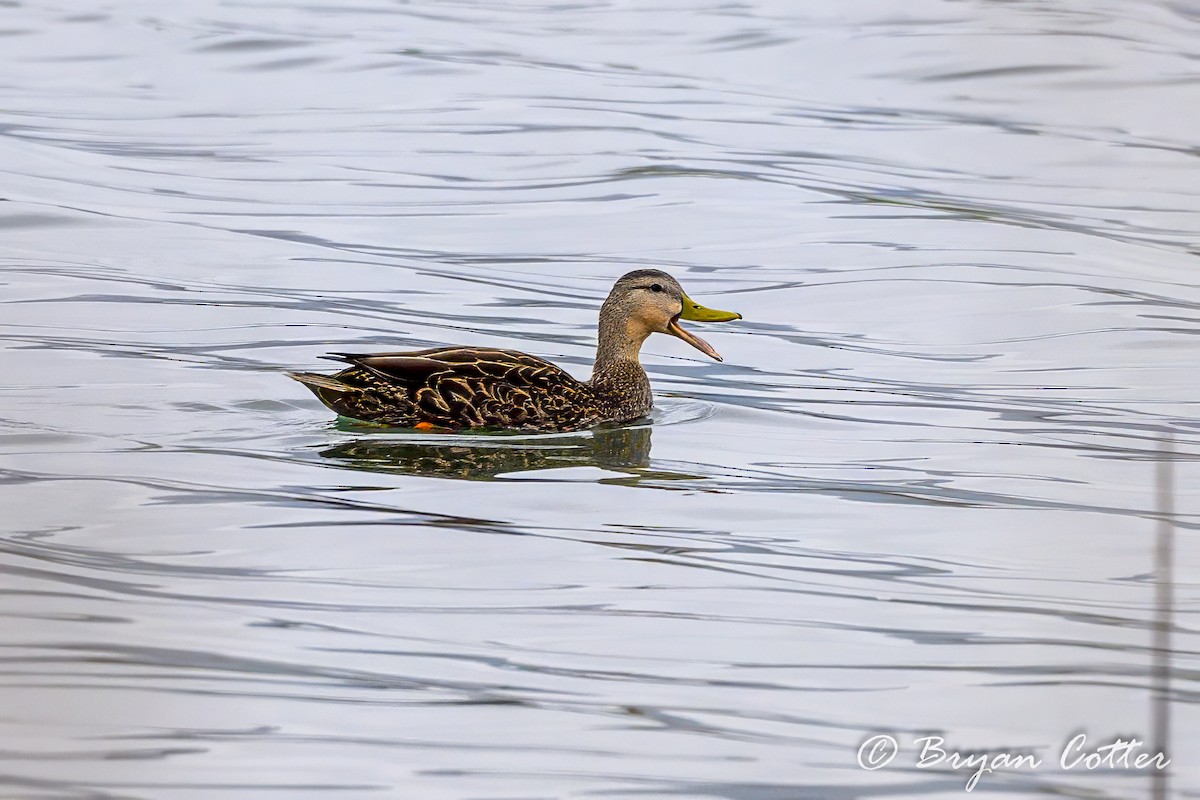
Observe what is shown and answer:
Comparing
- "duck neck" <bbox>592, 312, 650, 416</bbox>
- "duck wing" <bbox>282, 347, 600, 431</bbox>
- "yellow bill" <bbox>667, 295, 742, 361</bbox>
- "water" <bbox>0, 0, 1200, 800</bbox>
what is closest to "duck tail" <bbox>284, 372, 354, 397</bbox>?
"duck wing" <bbox>282, 347, 600, 431</bbox>

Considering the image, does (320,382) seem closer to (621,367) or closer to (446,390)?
(446,390)

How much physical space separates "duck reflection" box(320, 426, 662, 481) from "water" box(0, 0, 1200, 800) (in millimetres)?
38

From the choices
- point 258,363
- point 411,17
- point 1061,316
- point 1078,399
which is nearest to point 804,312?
point 1061,316

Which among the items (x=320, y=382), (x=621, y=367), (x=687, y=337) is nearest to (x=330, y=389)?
(x=320, y=382)

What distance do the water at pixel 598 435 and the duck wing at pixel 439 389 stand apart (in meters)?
0.15

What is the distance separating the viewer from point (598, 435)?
9570 millimetres

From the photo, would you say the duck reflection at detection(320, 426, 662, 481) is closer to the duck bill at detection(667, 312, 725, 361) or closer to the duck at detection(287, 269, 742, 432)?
the duck at detection(287, 269, 742, 432)

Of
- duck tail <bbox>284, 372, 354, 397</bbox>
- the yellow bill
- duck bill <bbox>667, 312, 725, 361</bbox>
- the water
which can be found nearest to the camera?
the water

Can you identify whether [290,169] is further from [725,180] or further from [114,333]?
[114,333]

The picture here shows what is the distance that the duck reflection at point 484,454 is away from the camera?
27.9 feet

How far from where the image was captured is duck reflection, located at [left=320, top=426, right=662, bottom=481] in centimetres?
850

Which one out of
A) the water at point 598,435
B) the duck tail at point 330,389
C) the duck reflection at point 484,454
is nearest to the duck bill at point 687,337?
the water at point 598,435

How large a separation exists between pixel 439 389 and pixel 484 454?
1.75 ft

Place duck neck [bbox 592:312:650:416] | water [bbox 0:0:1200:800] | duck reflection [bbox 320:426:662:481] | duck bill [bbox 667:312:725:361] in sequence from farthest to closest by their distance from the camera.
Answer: duck bill [bbox 667:312:725:361], duck neck [bbox 592:312:650:416], duck reflection [bbox 320:426:662:481], water [bbox 0:0:1200:800]
